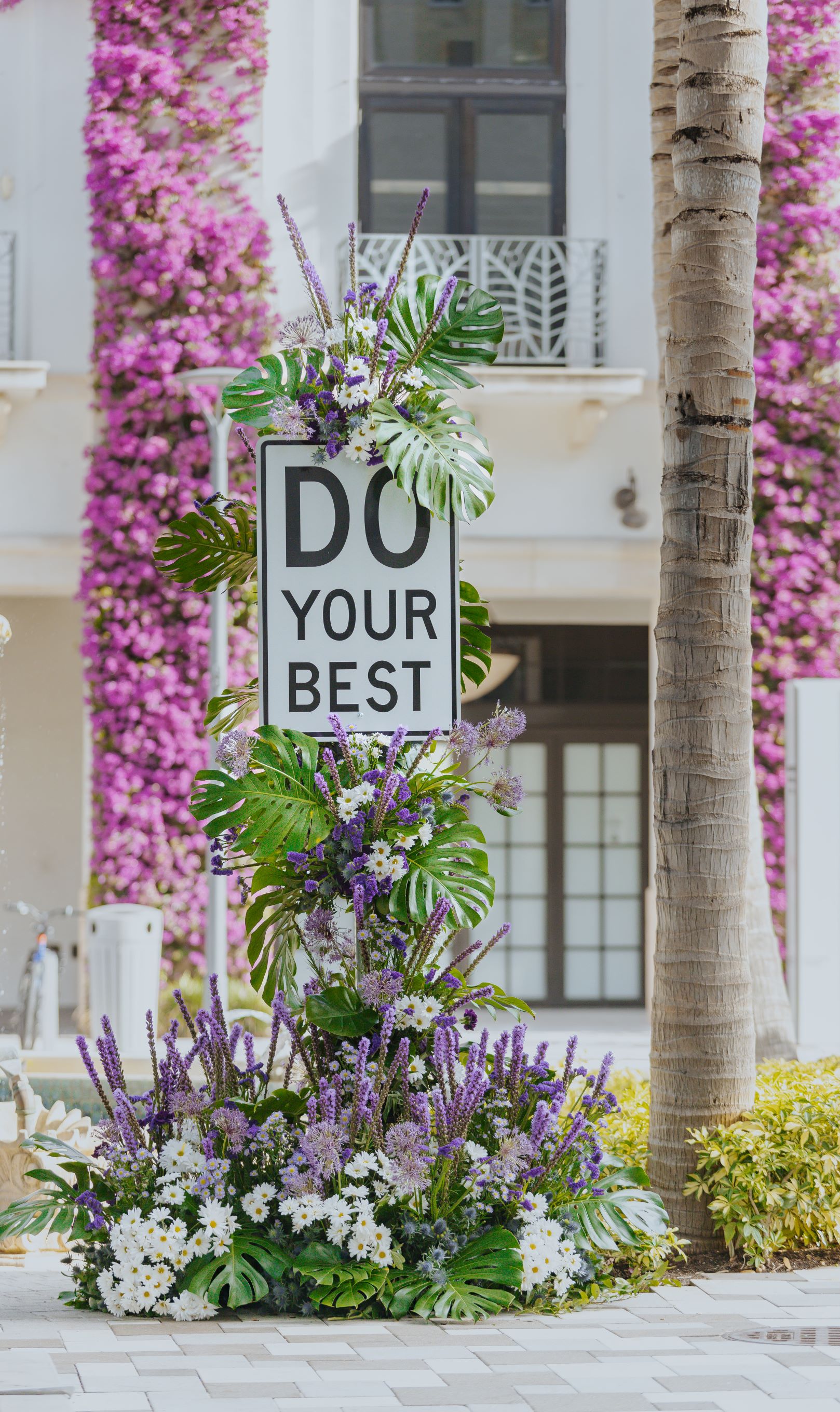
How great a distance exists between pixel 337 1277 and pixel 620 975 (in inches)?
450

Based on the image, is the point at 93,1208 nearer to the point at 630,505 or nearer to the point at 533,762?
the point at 630,505

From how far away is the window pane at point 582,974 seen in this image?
15.9 m

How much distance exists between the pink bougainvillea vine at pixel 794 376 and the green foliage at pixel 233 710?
8728 millimetres

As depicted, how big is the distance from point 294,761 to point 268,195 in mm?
10185

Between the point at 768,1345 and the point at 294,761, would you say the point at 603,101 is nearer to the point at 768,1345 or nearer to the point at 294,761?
the point at 294,761

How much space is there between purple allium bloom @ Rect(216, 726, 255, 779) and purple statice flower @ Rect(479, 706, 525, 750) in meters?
0.69

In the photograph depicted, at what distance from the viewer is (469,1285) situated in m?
4.79

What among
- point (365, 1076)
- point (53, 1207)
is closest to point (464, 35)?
point (365, 1076)

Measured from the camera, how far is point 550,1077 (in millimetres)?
5273

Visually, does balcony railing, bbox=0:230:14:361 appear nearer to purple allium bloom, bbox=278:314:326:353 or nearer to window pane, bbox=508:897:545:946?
window pane, bbox=508:897:545:946

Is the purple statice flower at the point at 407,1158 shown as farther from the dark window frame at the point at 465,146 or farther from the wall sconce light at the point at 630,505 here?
the dark window frame at the point at 465,146

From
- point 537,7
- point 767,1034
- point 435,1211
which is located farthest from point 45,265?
point 435,1211

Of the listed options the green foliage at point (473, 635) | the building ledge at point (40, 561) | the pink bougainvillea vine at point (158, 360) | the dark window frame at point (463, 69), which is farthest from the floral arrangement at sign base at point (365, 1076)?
the dark window frame at point (463, 69)

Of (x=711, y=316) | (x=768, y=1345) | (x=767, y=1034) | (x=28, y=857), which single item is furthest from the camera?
(x=28, y=857)
